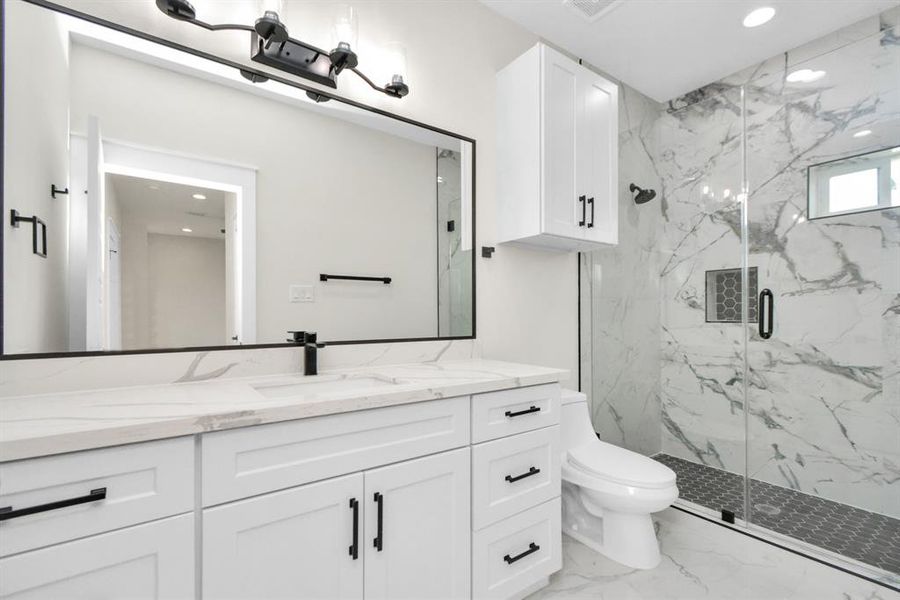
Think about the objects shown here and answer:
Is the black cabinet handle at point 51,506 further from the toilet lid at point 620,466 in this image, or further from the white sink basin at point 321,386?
the toilet lid at point 620,466

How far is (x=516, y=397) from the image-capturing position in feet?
5.06

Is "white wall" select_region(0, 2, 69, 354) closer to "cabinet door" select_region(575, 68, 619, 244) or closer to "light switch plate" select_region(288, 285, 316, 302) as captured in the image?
"light switch plate" select_region(288, 285, 316, 302)

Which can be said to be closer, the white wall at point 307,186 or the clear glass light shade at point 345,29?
the white wall at point 307,186

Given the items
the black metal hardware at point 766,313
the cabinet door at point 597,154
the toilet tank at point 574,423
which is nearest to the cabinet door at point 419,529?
the toilet tank at point 574,423

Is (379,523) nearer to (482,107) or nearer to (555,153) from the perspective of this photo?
(555,153)

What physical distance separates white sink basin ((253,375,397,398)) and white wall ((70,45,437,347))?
7.9 inches

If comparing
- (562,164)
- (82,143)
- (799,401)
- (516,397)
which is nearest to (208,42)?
(82,143)

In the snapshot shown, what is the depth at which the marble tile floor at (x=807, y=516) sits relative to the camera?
6.24 feet

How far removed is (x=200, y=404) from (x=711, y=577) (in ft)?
6.89

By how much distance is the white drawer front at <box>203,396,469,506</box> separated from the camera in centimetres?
97

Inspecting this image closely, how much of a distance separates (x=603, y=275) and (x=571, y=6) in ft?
4.93

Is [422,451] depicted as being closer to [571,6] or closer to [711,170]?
[571,6]

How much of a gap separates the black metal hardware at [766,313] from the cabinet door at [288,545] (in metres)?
2.55

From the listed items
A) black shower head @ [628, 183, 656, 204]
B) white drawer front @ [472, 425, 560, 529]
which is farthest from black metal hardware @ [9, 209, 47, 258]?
black shower head @ [628, 183, 656, 204]
